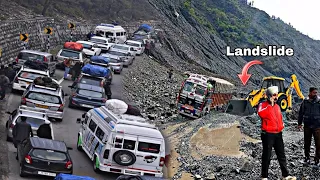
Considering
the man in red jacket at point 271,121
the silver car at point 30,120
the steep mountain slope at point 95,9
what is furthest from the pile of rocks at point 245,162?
the steep mountain slope at point 95,9

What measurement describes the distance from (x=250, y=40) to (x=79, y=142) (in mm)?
100576

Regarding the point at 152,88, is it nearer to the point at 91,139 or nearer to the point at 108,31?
the point at 108,31

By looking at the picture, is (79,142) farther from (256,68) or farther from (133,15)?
(256,68)

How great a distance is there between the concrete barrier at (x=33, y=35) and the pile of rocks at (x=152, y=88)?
6899 millimetres

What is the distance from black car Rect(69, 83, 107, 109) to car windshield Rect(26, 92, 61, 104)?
347cm

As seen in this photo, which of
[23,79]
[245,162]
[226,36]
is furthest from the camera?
[226,36]

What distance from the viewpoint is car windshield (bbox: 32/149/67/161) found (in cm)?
1866

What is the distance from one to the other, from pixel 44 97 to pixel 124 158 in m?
8.52

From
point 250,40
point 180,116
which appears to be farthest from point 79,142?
point 250,40

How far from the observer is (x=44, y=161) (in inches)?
732

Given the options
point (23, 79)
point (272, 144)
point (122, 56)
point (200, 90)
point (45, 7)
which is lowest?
point (200, 90)

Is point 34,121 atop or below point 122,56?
below

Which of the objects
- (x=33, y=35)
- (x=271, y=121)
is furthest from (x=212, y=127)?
(x=33, y=35)

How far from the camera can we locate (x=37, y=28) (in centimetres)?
5222
